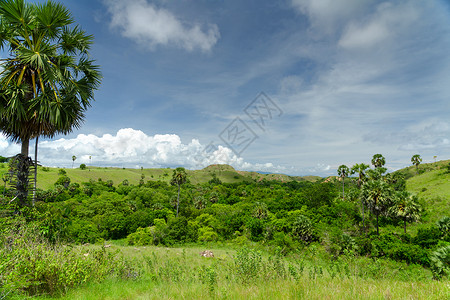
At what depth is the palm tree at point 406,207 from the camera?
38312 millimetres

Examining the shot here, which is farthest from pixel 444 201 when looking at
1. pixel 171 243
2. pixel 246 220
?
pixel 171 243

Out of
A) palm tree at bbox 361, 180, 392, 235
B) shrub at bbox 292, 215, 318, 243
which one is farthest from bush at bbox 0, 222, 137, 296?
shrub at bbox 292, 215, 318, 243

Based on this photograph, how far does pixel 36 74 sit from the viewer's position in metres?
7.60

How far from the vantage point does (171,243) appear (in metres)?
43.1

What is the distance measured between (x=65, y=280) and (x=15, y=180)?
4.21 m

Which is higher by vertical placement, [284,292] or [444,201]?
[284,292]

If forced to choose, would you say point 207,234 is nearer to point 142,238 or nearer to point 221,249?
point 221,249

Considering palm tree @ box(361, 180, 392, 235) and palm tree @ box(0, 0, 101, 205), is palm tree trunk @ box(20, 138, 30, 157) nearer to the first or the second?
palm tree @ box(0, 0, 101, 205)

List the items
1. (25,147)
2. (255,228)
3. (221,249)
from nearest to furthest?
(25,147), (221,249), (255,228)

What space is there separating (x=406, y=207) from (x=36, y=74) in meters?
51.5

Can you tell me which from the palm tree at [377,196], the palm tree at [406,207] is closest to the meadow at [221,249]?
the palm tree at [406,207]

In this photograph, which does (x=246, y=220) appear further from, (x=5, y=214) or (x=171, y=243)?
(x=5, y=214)

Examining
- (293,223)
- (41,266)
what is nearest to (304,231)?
(293,223)

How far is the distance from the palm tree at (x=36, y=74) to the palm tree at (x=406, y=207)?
49591 millimetres
